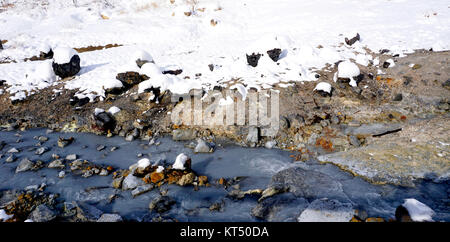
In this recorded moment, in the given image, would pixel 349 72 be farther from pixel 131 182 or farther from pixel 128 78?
pixel 128 78

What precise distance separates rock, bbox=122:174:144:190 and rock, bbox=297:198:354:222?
3.92 meters

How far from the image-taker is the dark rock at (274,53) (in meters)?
11.5

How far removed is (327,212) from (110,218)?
442 cm

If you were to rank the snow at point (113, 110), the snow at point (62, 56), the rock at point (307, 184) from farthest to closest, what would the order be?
the snow at point (62, 56), the snow at point (113, 110), the rock at point (307, 184)

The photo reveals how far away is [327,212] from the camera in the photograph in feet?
16.2

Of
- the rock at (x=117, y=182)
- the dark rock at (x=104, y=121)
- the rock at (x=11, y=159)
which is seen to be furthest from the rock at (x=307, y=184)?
the rock at (x=11, y=159)

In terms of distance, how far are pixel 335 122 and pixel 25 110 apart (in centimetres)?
1225

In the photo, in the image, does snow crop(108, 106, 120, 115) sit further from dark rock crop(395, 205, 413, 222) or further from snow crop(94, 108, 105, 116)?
dark rock crop(395, 205, 413, 222)

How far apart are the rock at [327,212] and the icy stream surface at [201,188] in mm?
189

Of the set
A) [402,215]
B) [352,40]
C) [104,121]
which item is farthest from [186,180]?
[352,40]

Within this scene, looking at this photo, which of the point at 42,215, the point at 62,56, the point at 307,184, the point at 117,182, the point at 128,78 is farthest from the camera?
the point at 62,56

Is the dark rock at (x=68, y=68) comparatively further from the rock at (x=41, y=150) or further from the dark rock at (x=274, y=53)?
the dark rock at (x=274, y=53)
